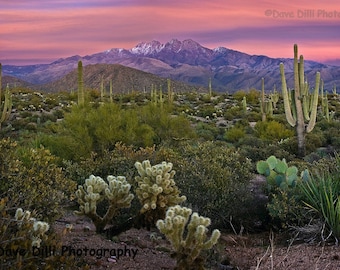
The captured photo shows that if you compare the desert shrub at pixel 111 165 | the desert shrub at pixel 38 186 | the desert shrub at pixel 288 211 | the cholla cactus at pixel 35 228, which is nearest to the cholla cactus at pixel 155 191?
the desert shrub at pixel 38 186

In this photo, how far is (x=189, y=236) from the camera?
5312mm

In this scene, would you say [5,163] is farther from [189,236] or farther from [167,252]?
[189,236]

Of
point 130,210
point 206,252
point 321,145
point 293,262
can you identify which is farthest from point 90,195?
point 321,145

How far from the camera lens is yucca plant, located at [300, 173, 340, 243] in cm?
696

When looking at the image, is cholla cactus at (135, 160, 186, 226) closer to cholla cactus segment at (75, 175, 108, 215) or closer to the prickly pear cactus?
cholla cactus segment at (75, 175, 108, 215)

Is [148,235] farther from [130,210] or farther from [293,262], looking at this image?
[293,262]

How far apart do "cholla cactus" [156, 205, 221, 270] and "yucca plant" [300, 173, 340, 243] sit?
2.42 m

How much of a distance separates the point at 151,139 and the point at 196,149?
5.33m

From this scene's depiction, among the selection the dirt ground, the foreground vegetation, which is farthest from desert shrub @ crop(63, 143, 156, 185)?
the dirt ground

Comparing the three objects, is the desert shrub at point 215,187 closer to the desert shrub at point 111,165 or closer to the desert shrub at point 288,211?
the desert shrub at point 288,211

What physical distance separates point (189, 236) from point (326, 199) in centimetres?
285

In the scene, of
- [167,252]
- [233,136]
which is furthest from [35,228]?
[233,136]

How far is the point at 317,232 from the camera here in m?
7.07

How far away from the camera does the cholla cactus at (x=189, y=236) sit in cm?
521
